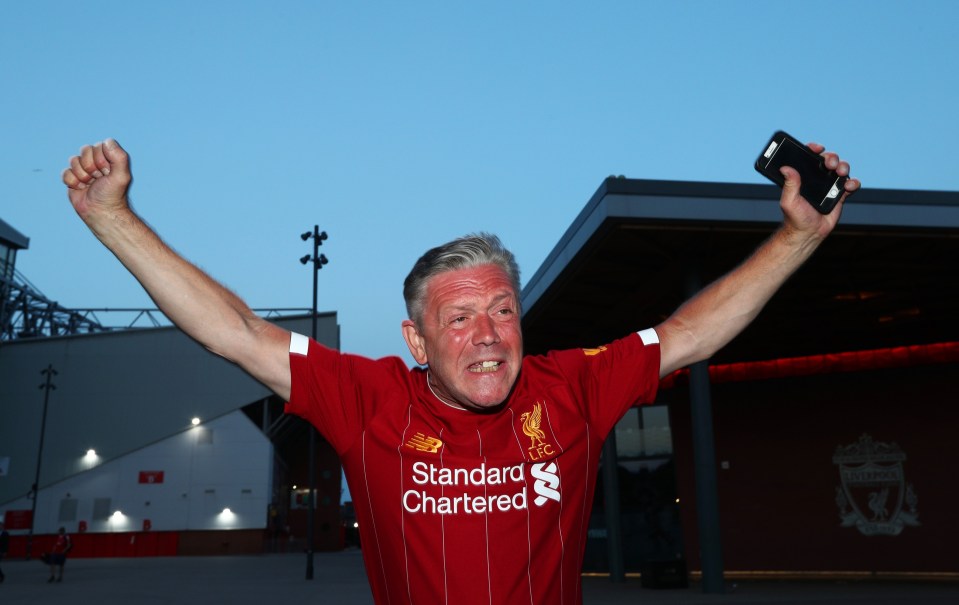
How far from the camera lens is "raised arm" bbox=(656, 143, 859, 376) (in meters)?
2.82

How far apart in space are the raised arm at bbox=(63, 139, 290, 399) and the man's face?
0.63 meters

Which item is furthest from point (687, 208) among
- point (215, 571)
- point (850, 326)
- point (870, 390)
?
point (215, 571)

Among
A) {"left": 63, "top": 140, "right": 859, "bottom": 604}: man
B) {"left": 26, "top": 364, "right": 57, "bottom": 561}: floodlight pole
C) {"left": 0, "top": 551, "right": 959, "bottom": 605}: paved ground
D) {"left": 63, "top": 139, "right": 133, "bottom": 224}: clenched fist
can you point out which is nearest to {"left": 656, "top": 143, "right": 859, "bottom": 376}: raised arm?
{"left": 63, "top": 140, "right": 859, "bottom": 604}: man

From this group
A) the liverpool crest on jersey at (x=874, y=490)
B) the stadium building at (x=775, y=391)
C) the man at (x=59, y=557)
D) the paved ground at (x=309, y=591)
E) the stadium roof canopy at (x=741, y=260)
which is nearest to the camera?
the stadium roof canopy at (x=741, y=260)

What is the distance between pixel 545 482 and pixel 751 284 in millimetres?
1030

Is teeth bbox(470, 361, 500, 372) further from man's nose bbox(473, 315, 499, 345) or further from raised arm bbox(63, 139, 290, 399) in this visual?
raised arm bbox(63, 139, 290, 399)

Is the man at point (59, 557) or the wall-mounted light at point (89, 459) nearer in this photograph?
the man at point (59, 557)

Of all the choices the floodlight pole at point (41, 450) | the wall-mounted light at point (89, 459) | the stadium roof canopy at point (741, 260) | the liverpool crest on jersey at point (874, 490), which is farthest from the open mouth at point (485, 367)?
the wall-mounted light at point (89, 459)

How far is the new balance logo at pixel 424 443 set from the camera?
A: 2.58 meters

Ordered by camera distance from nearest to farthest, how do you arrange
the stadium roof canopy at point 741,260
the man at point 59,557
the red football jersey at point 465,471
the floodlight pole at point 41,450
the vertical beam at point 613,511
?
the red football jersey at point 465,471 < the stadium roof canopy at point 741,260 < the vertical beam at point 613,511 < the man at point 59,557 < the floodlight pole at point 41,450

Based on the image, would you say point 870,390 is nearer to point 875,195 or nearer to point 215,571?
point 875,195

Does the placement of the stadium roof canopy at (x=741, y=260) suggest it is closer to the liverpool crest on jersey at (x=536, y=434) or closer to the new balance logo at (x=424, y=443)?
the liverpool crest on jersey at (x=536, y=434)

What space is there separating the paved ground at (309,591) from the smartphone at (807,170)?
12.9 m

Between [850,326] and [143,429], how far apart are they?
1318 inches
